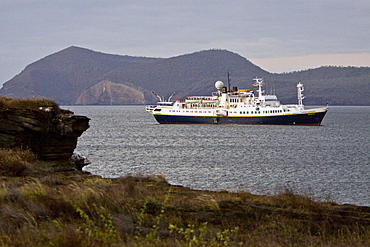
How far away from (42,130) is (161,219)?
388 inches

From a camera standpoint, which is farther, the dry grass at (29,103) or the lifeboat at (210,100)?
the lifeboat at (210,100)

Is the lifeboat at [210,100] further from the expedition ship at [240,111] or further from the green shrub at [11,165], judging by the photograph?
the green shrub at [11,165]

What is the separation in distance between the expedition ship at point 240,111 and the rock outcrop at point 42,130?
5672 cm

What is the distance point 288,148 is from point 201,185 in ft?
75.2

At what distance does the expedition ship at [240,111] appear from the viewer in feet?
243

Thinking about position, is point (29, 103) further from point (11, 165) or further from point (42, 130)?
point (11, 165)

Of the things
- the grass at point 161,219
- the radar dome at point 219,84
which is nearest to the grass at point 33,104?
the grass at point 161,219

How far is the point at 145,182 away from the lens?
14500 mm

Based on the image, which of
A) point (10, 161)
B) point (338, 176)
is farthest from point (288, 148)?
point (10, 161)

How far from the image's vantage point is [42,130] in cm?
1786

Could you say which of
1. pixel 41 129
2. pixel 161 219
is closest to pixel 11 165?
pixel 41 129

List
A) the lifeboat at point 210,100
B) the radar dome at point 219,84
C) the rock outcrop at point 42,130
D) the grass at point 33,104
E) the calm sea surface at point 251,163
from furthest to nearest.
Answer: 1. the radar dome at point 219,84
2. the lifeboat at point 210,100
3. the calm sea surface at point 251,163
4. the grass at point 33,104
5. the rock outcrop at point 42,130

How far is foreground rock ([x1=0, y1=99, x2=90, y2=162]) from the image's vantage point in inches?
675

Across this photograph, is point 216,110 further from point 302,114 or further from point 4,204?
point 4,204
